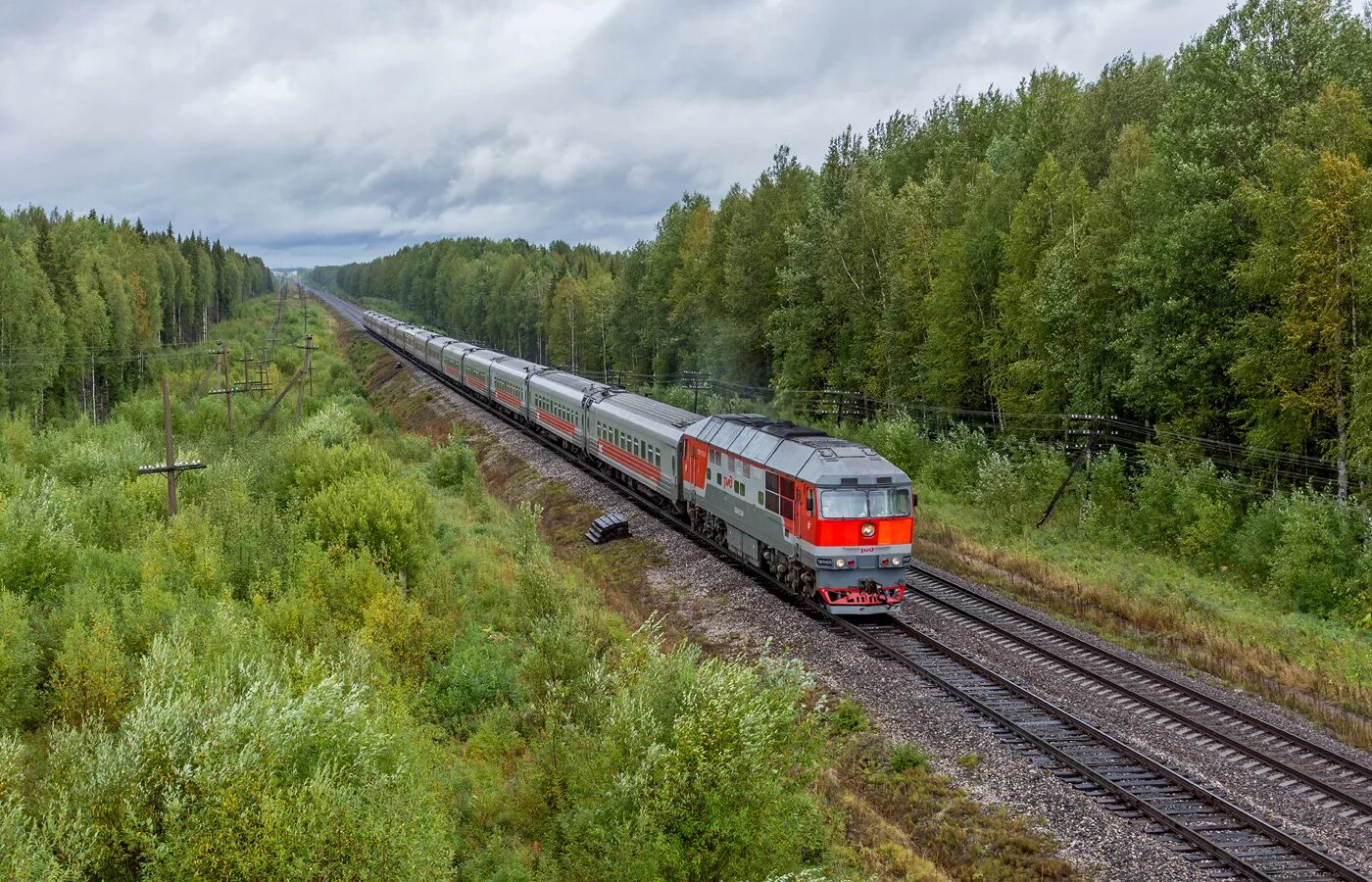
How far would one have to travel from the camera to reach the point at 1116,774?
14.3 meters

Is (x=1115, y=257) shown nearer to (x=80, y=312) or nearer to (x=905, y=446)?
(x=905, y=446)

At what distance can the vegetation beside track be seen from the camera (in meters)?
8.95

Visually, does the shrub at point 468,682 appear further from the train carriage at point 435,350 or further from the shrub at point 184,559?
the train carriage at point 435,350

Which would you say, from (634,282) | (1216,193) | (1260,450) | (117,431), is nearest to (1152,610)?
(1260,450)

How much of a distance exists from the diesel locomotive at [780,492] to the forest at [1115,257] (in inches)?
473

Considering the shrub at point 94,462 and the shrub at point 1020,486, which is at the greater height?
the shrub at point 94,462

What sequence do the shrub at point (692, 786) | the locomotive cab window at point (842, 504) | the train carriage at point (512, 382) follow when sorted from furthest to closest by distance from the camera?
1. the train carriage at point (512, 382)
2. the locomotive cab window at point (842, 504)
3. the shrub at point (692, 786)

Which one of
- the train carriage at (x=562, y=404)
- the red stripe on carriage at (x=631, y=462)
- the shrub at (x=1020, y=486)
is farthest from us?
the train carriage at (x=562, y=404)

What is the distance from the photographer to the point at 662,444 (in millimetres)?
31141

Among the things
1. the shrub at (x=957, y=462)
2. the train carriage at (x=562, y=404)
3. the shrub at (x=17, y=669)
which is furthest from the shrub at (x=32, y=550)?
the shrub at (x=957, y=462)

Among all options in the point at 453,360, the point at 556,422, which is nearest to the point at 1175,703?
the point at 556,422

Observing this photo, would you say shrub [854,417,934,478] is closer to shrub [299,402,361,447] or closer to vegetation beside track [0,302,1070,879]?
vegetation beside track [0,302,1070,879]

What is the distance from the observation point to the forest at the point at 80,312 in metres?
61.2

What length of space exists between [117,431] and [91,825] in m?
35.8
